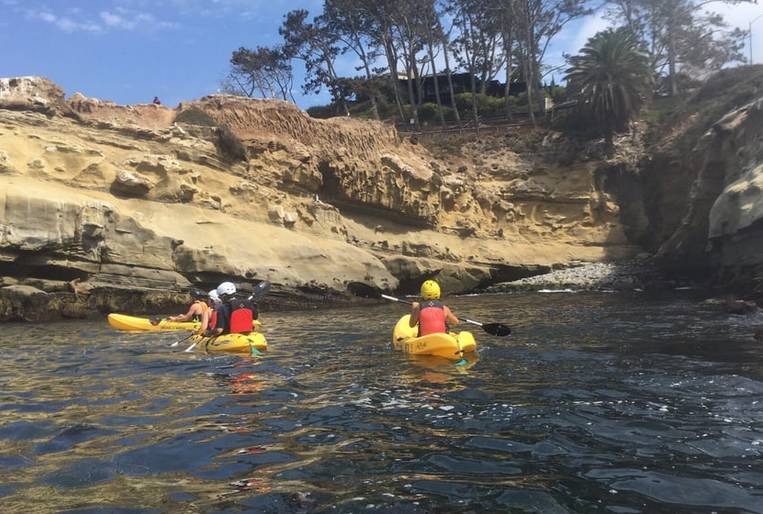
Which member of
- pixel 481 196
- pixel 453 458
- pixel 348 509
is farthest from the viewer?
pixel 481 196

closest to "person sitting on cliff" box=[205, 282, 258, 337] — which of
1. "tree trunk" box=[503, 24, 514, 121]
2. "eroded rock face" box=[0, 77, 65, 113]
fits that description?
"eroded rock face" box=[0, 77, 65, 113]

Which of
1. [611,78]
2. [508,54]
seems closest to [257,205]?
[611,78]

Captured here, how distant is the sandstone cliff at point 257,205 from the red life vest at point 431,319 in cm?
1051

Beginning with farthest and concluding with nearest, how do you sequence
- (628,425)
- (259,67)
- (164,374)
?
(259,67), (164,374), (628,425)

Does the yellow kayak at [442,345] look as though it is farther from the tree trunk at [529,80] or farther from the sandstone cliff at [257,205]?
the tree trunk at [529,80]

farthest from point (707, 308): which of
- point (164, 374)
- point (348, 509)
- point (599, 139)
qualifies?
point (599, 139)

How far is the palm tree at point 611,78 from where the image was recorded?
30750 mm

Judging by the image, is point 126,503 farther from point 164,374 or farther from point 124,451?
point 164,374

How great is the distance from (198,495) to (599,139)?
3178 centimetres

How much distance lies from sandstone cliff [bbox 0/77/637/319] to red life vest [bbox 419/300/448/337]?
1051 cm

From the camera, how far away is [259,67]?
51875mm

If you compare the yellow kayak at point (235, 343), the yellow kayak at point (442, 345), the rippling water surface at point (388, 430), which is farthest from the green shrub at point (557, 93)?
the yellow kayak at point (235, 343)

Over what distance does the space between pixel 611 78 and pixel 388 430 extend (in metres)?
30.0

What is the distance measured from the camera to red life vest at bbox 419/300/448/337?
9.22 meters
